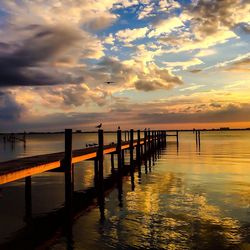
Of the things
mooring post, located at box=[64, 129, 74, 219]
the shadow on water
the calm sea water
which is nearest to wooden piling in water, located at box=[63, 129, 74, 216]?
mooring post, located at box=[64, 129, 74, 219]

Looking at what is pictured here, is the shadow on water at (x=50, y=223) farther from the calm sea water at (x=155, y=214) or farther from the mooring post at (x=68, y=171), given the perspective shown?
the mooring post at (x=68, y=171)

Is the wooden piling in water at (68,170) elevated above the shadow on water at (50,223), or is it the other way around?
the wooden piling in water at (68,170)

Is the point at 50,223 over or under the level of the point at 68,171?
under

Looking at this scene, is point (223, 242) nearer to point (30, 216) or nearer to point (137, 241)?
point (137, 241)

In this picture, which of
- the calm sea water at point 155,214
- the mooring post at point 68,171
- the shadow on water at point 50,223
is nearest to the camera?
the calm sea water at point 155,214

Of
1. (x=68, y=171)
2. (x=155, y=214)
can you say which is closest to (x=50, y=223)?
(x=68, y=171)

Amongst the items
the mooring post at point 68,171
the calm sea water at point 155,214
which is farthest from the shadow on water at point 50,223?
the mooring post at point 68,171

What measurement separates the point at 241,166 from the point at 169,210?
58.3 ft

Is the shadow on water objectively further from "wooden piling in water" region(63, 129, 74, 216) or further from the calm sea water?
"wooden piling in water" region(63, 129, 74, 216)

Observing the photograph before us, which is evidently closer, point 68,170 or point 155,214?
point 155,214

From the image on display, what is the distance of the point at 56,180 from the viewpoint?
23.4 meters

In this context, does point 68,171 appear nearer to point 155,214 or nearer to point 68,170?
point 68,170

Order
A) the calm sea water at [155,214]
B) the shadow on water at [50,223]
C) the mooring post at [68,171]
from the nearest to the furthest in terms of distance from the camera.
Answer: the calm sea water at [155,214], the shadow on water at [50,223], the mooring post at [68,171]

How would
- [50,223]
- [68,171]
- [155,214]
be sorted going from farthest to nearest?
1. [68,171]
2. [155,214]
3. [50,223]
